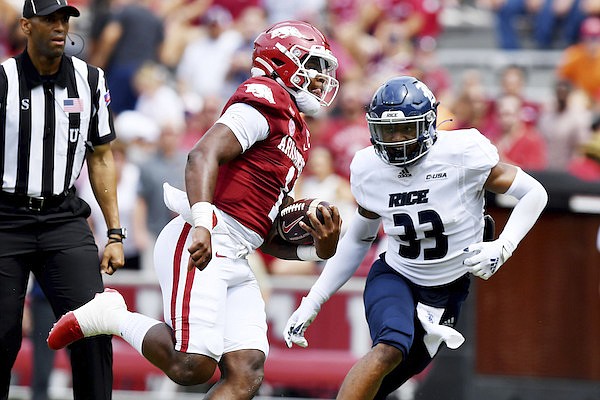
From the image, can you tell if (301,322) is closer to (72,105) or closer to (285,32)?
(285,32)

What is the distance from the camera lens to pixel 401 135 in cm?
582

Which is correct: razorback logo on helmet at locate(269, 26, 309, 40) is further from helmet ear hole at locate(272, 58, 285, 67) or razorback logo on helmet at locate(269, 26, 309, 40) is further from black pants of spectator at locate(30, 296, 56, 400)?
black pants of spectator at locate(30, 296, 56, 400)

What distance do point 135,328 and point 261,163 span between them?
954 mm

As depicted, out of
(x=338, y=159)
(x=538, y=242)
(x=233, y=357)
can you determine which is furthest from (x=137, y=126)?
(x=233, y=357)

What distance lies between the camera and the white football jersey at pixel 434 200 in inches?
231

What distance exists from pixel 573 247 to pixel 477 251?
8.56ft

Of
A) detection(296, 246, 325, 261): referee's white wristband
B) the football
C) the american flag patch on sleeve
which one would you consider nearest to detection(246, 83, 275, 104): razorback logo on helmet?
the football

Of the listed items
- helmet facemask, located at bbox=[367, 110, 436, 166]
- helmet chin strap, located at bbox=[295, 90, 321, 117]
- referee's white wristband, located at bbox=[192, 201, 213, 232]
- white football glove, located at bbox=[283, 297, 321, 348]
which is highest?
helmet chin strap, located at bbox=[295, 90, 321, 117]

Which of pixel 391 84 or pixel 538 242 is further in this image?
pixel 538 242

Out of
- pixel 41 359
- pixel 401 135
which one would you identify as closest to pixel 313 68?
pixel 401 135

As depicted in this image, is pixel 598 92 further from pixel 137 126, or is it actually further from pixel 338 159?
pixel 137 126

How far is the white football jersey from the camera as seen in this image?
5.86 meters

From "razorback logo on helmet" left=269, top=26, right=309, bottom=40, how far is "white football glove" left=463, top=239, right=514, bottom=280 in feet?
4.18

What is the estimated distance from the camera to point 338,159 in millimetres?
10586
